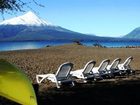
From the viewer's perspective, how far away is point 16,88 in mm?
7309

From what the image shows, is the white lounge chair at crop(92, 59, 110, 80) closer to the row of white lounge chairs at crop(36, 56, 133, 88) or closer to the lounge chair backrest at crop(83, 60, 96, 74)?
the row of white lounge chairs at crop(36, 56, 133, 88)

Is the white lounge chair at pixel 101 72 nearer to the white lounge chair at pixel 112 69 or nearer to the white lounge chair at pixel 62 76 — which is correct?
the white lounge chair at pixel 112 69

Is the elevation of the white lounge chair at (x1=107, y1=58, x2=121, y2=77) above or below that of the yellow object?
below

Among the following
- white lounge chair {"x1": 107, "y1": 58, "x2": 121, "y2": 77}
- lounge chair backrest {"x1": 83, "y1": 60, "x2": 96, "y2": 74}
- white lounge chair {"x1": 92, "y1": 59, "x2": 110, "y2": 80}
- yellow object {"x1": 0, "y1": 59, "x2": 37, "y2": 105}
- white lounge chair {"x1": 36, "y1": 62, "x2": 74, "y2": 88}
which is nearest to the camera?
yellow object {"x1": 0, "y1": 59, "x2": 37, "y2": 105}

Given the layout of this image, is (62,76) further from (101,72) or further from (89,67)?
(101,72)

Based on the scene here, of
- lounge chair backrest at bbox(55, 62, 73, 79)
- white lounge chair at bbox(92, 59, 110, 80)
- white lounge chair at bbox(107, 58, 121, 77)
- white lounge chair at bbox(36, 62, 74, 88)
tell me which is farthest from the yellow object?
white lounge chair at bbox(107, 58, 121, 77)

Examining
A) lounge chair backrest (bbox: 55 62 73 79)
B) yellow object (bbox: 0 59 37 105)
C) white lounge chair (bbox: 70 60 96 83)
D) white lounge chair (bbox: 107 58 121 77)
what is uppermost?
yellow object (bbox: 0 59 37 105)

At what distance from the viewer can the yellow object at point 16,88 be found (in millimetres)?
7250

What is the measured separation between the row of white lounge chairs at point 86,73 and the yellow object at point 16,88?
31.9 ft

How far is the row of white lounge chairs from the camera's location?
1775 centimetres

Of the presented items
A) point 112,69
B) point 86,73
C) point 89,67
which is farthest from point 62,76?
point 112,69

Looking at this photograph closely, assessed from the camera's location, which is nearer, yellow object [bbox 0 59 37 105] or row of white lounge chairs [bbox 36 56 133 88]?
yellow object [bbox 0 59 37 105]

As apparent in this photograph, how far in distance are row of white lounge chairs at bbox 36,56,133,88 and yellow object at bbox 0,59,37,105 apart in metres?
9.71

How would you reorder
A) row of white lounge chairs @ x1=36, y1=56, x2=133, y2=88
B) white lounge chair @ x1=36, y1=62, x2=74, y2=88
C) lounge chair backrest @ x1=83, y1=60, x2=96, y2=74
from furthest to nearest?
1. lounge chair backrest @ x1=83, y1=60, x2=96, y2=74
2. row of white lounge chairs @ x1=36, y1=56, x2=133, y2=88
3. white lounge chair @ x1=36, y1=62, x2=74, y2=88
